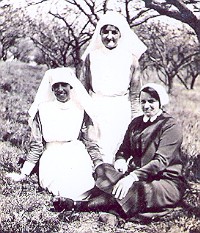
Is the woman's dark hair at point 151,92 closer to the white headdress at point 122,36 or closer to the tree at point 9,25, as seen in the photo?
the white headdress at point 122,36

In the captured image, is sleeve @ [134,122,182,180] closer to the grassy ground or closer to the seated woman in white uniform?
the grassy ground

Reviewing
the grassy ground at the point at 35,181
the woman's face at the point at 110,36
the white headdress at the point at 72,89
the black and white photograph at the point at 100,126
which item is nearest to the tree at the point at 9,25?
the black and white photograph at the point at 100,126

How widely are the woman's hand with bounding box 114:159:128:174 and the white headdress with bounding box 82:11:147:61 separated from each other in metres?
0.44

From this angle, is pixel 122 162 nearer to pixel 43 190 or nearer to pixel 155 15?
pixel 43 190

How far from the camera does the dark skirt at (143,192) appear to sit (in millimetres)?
2043

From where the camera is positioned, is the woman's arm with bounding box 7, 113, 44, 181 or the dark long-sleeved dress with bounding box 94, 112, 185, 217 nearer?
the dark long-sleeved dress with bounding box 94, 112, 185, 217

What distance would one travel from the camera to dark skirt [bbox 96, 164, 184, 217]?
2.04 meters

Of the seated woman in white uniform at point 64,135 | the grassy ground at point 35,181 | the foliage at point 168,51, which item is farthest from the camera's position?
the foliage at point 168,51

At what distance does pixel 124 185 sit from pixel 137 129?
0.25m

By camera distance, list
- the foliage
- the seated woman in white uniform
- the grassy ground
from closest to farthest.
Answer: the grassy ground, the seated woman in white uniform, the foliage

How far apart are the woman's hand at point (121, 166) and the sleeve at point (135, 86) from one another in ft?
0.64

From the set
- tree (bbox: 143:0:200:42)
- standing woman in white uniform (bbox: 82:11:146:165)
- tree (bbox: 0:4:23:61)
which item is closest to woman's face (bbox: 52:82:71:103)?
standing woman in white uniform (bbox: 82:11:146:165)

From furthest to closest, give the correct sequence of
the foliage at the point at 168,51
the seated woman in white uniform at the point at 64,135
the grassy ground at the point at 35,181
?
1. the foliage at the point at 168,51
2. the seated woman in white uniform at the point at 64,135
3. the grassy ground at the point at 35,181

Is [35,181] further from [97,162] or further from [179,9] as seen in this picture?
[179,9]
